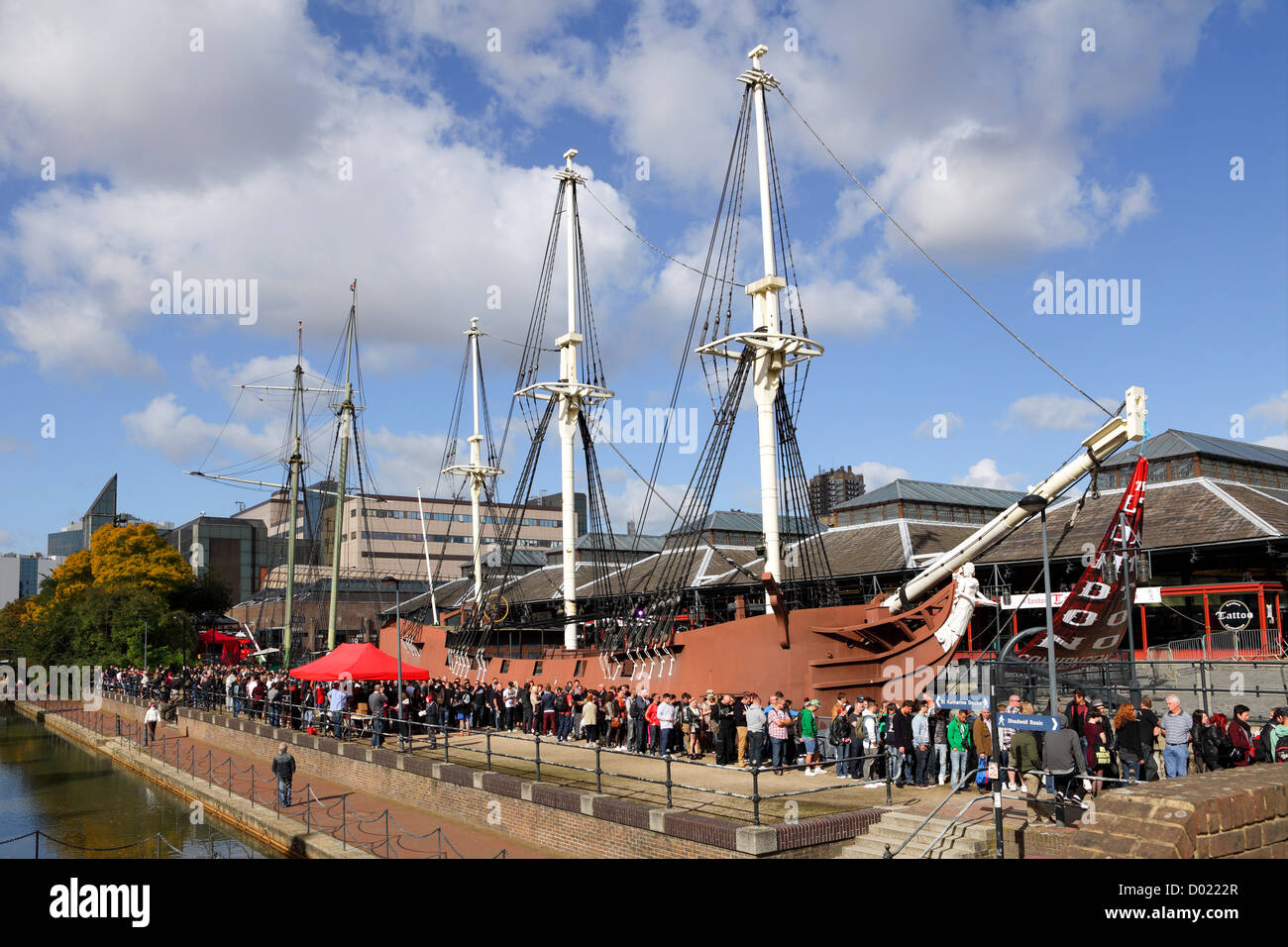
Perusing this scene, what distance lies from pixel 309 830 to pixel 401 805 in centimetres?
228

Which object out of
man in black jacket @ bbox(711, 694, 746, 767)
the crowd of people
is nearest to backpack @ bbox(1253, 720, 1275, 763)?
the crowd of people

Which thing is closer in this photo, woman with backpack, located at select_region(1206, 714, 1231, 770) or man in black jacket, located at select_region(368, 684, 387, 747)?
woman with backpack, located at select_region(1206, 714, 1231, 770)

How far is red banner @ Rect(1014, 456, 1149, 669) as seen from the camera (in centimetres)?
2191

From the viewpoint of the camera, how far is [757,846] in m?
11.2

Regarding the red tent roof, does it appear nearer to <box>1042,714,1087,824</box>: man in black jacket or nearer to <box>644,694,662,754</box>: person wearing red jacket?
<box>644,694,662,754</box>: person wearing red jacket

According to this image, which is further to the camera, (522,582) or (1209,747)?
(522,582)

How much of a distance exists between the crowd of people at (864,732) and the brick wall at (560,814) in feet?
2.93

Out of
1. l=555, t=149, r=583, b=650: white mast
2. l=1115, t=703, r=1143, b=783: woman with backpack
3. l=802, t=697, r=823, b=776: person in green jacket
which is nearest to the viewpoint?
l=1115, t=703, r=1143, b=783: woman with backpack

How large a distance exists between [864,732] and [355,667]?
538 inches

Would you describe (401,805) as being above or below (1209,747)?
below

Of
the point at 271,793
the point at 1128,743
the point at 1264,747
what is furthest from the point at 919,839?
the point at 271,793

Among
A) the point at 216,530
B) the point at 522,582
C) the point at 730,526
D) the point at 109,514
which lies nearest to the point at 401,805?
the point at 522,582

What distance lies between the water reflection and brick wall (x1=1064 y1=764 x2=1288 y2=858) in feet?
39.8
